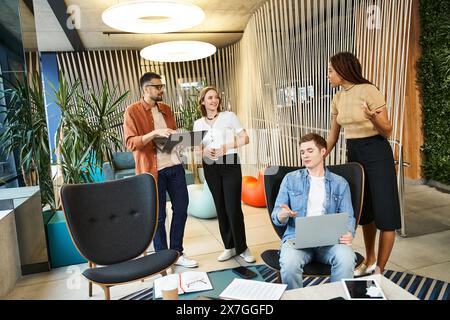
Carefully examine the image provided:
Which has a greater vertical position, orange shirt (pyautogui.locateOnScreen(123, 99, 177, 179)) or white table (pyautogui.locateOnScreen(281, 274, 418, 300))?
orange shirt (pyautogui.locateOnScreen(123, 99, 177, 179))

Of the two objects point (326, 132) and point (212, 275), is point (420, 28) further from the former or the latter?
A: point (212, 275)

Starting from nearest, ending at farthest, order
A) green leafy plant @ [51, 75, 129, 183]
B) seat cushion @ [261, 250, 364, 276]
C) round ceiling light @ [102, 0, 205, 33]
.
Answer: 1. seat cushion @ [261, 250, 364, 276]
2. round ceiling light @ [102, 0, 205, 33]
3. green leafy plant @ [51, 75, 129, 183]

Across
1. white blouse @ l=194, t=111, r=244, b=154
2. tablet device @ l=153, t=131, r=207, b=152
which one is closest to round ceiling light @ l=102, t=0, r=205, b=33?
white blouse @ l=194, t=111, r=244, b=154

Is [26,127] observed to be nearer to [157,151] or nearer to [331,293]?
[157,151]

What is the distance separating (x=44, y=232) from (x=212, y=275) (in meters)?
1.44

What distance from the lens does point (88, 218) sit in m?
2.45

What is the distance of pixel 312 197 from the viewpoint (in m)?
2.27

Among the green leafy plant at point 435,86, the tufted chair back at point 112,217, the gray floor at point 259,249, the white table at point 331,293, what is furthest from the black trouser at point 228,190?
the green leafy plant at point 435,86

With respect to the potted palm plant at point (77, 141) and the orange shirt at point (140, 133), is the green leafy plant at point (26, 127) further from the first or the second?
the orange shirt at point (140, 133)

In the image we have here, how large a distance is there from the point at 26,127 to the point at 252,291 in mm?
2373

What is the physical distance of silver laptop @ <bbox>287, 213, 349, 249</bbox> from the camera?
1.91 metres

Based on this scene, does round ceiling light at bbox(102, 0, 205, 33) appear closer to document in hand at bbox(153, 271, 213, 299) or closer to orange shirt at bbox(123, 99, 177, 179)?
orange shirt at bbox(123, 99, 177, 179)

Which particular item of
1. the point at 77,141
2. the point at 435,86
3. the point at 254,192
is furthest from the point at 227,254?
the point at 435,86


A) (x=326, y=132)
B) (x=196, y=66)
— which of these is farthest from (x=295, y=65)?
(x=196, y=66)
